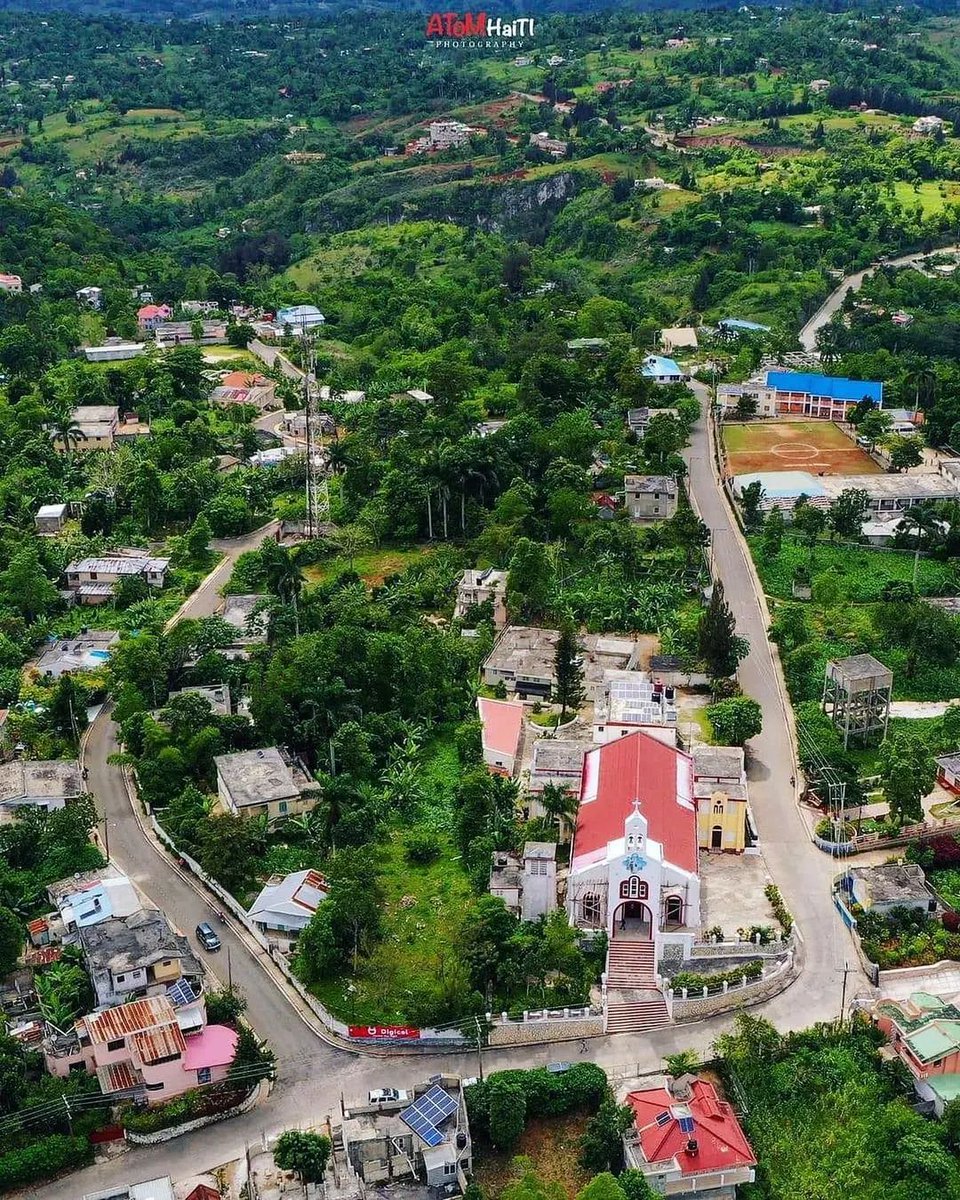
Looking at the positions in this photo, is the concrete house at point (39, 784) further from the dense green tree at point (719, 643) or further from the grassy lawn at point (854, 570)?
the grassy lawn at point (854, 570)

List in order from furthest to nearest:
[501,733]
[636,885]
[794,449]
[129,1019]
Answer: [794,449] → [501,733] → [636,885] → [129,1019]

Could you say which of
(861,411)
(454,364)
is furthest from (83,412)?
(861,411)

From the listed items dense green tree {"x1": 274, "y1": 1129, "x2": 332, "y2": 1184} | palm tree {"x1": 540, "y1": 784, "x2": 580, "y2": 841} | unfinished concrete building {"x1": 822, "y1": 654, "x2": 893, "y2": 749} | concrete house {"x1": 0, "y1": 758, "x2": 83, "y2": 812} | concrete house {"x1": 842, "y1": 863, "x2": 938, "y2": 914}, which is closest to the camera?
dense green tree {"x1": 274, "y1": 1129, "x2": 332, "y2": 1184}

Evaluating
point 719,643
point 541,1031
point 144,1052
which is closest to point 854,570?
point 719,643

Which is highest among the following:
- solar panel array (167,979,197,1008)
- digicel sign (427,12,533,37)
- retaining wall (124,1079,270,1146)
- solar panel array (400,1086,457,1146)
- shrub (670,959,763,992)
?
digicel sign (427,12,533,37)

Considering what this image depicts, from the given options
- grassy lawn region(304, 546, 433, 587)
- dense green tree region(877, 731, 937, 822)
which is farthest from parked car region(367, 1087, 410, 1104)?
grassy lawn region(304, 546, 433, 587)

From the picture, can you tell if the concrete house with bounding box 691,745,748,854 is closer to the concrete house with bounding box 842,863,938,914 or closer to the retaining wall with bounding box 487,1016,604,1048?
the concrete house with bounding box 842,863,938,914

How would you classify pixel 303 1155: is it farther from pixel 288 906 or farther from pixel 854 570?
pixel 854 570
